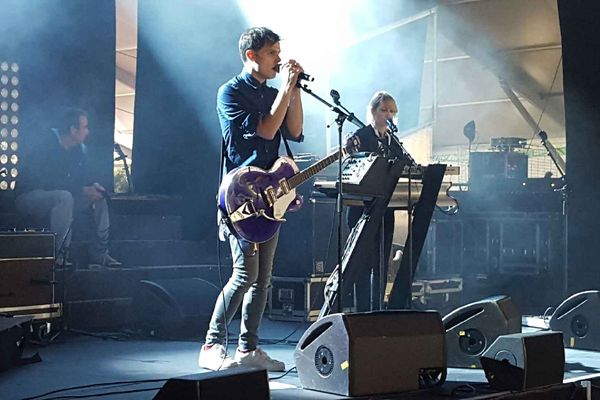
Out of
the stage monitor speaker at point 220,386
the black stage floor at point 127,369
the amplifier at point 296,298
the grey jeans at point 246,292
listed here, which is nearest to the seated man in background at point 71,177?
the black stage floor at point 127,369

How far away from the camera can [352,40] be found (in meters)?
8.73

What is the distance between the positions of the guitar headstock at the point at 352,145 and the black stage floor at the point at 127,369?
1.06 metres

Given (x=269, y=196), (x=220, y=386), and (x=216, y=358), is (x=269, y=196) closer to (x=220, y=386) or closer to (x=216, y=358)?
(x=216, y=358)

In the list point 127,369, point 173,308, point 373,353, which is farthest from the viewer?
point 173,308

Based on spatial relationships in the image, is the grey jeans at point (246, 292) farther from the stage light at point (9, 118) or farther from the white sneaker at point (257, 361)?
the stage light at point (9, 118)

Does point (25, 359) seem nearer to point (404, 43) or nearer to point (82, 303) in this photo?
point (82, 303)

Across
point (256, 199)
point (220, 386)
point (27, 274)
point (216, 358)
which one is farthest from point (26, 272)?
point (220, 386)

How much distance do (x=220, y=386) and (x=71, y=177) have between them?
3.74 meters

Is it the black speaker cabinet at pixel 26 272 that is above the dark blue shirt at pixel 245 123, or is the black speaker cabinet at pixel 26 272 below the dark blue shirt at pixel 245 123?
below

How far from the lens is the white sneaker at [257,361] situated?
3.84 meters

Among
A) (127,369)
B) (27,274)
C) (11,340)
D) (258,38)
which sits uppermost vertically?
(258,38)

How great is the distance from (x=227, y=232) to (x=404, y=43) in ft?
20.2

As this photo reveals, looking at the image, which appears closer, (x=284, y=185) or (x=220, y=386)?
(x=220, y=386)

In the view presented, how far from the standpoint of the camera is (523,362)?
3.55 metres
